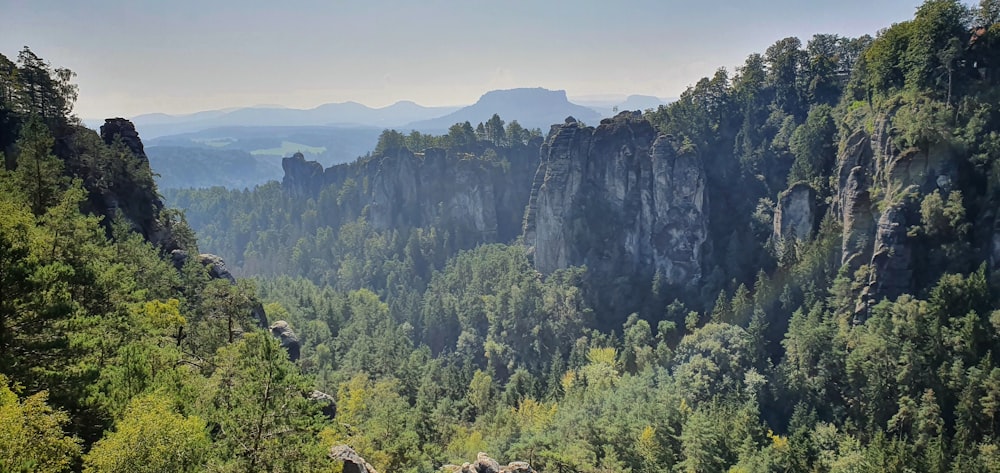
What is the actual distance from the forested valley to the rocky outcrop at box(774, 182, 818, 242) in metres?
0.26

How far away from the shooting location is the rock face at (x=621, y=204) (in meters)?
87.4

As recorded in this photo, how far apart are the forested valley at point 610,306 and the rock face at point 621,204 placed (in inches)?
15.6

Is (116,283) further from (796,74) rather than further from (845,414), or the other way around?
(796,74)

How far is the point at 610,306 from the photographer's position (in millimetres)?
89688

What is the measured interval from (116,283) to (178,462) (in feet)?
53.3

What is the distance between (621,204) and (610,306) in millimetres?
18442

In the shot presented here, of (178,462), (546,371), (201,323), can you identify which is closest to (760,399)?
(546,371)

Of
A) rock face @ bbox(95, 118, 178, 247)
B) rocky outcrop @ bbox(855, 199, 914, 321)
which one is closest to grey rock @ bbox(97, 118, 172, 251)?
rock face @ bbox(95, 118, 178, 247)

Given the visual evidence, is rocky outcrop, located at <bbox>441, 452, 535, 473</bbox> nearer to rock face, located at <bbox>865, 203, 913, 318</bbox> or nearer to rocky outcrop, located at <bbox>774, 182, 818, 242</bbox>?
rock face, located at <bbox>865, 203, 913, 318</bbox>

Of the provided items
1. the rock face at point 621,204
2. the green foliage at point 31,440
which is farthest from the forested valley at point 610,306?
the rock face at point 621,204

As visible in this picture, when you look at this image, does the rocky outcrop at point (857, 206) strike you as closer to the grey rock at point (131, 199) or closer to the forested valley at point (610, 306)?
the forested valley at point (610, 306)

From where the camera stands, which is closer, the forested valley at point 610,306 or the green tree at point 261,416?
the green tree at point 261,416

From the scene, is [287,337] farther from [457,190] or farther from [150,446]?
[457,190]

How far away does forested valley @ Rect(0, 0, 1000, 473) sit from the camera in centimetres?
1880
